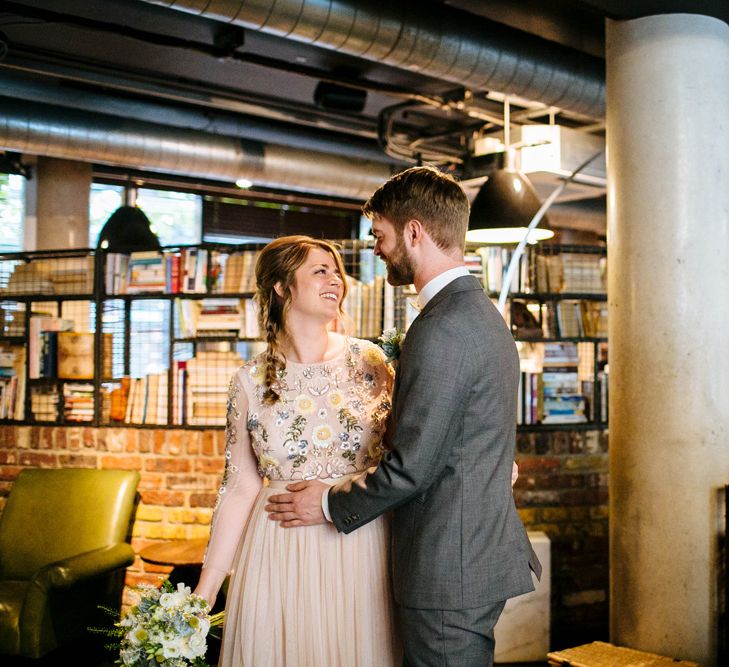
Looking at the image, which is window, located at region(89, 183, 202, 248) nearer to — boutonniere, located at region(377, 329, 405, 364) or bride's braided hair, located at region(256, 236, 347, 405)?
bride's braided hair, located at region(256, 236, 347, 405)

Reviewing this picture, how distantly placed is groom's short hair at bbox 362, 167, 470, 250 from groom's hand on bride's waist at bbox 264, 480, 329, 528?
0.73 meters

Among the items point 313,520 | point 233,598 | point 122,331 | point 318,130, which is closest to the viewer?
point 313,520

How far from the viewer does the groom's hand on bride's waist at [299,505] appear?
7.18ft

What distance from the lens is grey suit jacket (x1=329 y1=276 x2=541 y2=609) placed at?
1.92 meters

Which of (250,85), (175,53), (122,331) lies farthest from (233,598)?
(250,85)

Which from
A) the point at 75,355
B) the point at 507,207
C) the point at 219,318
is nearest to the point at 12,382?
the point at 75,355

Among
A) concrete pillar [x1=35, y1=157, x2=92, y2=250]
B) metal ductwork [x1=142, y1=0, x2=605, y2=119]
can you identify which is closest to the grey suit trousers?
metal ductwork [x1=142, y1=0, x2=605, y2=119]

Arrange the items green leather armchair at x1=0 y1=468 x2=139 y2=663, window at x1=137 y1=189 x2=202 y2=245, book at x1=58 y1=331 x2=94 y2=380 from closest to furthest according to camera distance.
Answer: green leather armchair at x1=0 y1=468 x2=139 y2=663 → book at x1=58 y1=331 x2=94 y2=380 → window at x1=137 y1=189 x2=202 y2=245

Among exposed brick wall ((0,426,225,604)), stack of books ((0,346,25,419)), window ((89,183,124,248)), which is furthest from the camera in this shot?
window ((89,183,124,248))

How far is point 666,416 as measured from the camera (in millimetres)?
3416

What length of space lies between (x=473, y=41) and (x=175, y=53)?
8.85 ft

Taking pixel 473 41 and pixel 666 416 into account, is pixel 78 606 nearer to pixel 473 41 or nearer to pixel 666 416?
pixel 666 416

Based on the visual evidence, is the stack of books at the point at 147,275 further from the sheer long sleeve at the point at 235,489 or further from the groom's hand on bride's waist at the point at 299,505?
the groom's hand on bride's waist at the point at 299,505

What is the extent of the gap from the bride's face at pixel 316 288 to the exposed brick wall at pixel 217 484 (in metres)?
2.42
